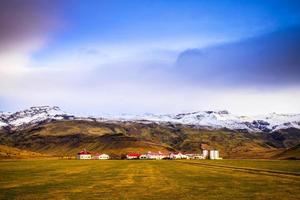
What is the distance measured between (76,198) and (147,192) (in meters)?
7.75

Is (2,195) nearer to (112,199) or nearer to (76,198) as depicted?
(76,198)

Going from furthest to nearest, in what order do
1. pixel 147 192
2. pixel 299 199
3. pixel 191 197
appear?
pixel 147 192, pixel 191 197, pixel 299 199

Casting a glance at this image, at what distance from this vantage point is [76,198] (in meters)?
34.9

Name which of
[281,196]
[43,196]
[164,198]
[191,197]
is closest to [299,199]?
[281,196]

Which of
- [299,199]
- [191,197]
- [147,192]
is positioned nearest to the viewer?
[299,199]

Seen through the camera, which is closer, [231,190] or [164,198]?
[164,198]

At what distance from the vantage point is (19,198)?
1382 inches

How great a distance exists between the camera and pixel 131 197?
35.2 metres

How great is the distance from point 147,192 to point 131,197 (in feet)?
14.8

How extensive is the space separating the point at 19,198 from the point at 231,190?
21241mm

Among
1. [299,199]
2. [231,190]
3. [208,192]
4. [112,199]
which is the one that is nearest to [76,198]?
[112,199]

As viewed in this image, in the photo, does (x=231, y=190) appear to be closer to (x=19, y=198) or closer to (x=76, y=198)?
(x=76, y=198)

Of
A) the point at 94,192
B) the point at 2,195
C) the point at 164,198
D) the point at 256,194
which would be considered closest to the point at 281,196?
the point at 256,194

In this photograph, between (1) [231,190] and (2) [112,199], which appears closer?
(2) [112,199]
